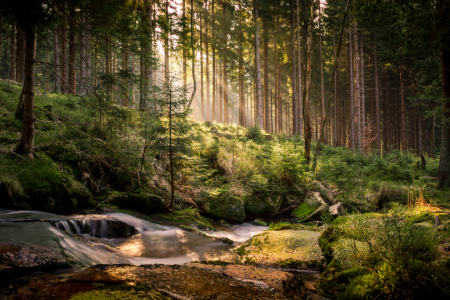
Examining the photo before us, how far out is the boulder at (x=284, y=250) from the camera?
4.72m

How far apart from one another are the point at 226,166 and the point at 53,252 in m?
8.23

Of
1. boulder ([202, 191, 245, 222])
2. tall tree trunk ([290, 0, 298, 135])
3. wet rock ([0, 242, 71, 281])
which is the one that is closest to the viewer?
wet rock ([0, 242, 71, 281])

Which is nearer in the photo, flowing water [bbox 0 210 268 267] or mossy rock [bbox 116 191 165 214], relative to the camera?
flowing water [bbox 0 210 268 267]

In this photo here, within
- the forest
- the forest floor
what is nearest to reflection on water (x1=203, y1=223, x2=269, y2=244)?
the forest

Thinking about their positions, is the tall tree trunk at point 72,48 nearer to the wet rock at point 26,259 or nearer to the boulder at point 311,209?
the wet rock at point 26,259

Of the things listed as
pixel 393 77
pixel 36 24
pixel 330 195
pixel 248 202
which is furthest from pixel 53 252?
pixel 393 77

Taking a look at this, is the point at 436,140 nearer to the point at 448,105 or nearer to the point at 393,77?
the point at 393,77

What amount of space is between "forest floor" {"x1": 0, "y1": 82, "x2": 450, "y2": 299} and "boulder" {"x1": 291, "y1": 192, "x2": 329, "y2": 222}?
162 millimetres

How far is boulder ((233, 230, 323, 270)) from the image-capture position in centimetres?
472

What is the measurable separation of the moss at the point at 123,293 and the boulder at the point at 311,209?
7.24 m

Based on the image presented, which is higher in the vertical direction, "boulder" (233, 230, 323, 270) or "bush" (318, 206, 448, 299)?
"bush" (318, 206, 448, 299)

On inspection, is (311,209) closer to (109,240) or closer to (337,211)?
(337,211)

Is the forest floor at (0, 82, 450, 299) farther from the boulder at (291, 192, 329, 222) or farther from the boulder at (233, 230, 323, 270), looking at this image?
the boulder at (233, 230, 323, 270)

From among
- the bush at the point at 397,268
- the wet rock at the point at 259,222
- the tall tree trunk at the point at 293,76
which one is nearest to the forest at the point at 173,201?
the bush at the point at 397,268
